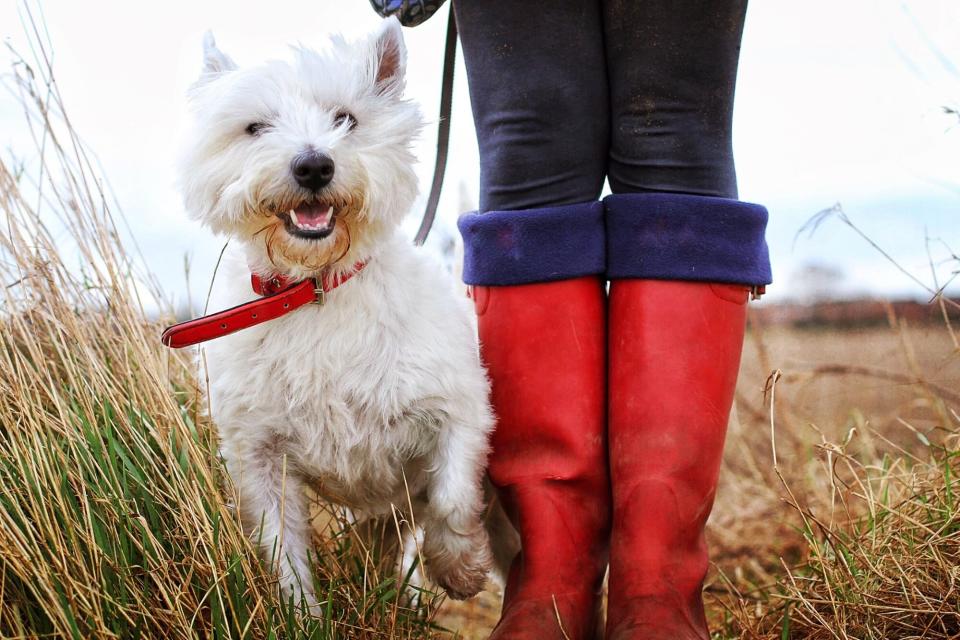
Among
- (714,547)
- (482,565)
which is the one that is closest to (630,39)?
(482,565)

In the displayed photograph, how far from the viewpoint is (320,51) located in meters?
2.33

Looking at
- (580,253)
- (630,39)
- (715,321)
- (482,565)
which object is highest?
(630,39)

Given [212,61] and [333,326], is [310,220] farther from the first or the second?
[212,61]

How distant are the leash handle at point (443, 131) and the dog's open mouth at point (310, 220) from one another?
49 centimetres

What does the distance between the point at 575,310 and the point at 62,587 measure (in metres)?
1.28

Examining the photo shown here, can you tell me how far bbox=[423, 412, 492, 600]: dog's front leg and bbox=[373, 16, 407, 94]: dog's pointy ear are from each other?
0.90 m

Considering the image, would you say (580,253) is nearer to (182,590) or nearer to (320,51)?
(320,51)

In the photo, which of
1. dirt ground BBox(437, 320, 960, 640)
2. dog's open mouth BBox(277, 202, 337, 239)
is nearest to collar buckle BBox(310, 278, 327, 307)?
dog's open mouth BBox(277, 202, 337, 239)

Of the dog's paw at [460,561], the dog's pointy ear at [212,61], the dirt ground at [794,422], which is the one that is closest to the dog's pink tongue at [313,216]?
the dog's pointy ear at [212,61]

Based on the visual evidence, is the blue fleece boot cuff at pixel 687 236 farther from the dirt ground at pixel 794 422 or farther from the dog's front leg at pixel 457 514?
the dirt ground at pixel 794 422

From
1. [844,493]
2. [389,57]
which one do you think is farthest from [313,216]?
[844,493]

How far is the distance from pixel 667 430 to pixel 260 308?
3.30 feet

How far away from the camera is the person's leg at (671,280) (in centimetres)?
204

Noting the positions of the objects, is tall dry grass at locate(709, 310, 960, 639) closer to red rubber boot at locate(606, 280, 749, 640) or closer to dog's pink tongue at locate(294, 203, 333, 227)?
red rubber boot at locate(606, 280, 749, 640)
